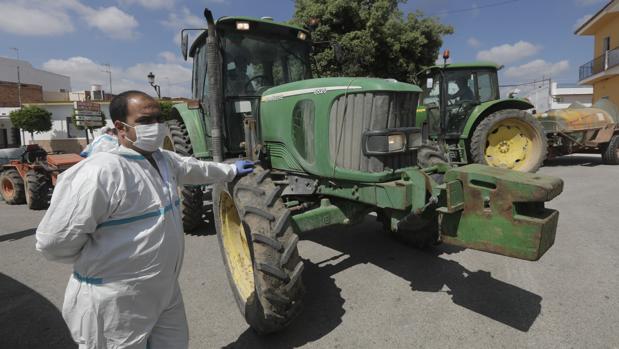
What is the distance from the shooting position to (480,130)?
8.16 m

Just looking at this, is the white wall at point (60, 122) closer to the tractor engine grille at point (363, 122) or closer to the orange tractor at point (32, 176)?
the orange tractor at point (32, 176)

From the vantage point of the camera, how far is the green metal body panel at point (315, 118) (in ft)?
9.75

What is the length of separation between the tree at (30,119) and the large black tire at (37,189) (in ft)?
72.5

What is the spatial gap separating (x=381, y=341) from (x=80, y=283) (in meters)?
2.04

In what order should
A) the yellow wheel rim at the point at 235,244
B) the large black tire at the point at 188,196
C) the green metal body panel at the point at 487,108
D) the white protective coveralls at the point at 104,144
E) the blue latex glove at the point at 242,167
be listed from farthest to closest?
the green metal body panel at the point at 487,108, the large black tire at the point at 188,196, the yellow wheel rim at the point at 235,244, the blue latex glove at the point at 242,167, the white protective coveralls at the point at 104,144

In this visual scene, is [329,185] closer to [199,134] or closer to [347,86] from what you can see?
[347,86]

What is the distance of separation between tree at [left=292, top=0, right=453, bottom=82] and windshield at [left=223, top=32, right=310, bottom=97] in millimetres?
8378

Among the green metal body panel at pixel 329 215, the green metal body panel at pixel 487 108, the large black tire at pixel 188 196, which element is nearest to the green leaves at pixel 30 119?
the large black tire at pixel 188 196

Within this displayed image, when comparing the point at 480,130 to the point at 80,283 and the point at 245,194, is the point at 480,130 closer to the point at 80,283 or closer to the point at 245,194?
the point at 245,194

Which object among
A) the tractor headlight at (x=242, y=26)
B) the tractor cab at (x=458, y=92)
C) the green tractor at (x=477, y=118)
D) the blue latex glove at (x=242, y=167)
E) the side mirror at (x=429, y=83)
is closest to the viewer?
the blue latex glove at (x=242, y=167)

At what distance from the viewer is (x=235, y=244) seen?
3.52 metres

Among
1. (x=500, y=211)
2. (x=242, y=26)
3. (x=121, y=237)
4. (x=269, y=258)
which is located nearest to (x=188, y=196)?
(x=242, y=26)

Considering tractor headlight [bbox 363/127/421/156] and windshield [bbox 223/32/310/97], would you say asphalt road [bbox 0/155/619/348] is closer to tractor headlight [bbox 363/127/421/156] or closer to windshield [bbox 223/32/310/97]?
tractor headlight [bbox 363/127/421/156]

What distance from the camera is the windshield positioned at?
436 centimetres
